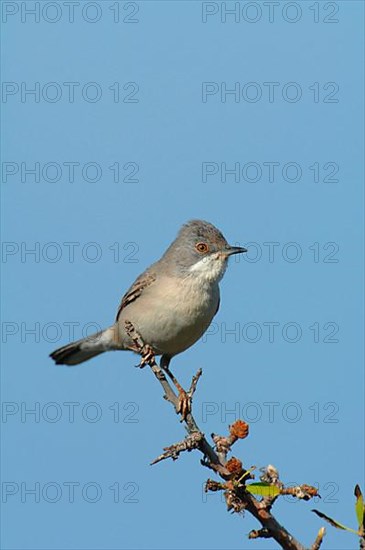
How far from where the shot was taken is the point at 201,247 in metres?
7.83

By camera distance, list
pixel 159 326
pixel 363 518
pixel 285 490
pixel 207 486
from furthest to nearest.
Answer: pixel 159 326 → pixel 207 486 → pixel 285 490 → pixel 363 518

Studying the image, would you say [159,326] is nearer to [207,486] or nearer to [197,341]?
[197,341]

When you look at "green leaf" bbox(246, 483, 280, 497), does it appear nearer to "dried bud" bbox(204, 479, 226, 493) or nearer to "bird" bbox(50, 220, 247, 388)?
"dried bud" bbox(204, 479, 226, 493)

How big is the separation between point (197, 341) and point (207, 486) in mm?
4607

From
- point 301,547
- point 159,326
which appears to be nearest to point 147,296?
point 159,326

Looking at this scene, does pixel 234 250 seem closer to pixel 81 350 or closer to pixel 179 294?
pixel 179 294

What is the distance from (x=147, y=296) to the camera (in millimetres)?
7680

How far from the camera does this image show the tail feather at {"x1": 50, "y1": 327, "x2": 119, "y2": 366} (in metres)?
8.88

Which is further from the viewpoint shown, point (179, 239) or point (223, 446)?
point (179, 239)

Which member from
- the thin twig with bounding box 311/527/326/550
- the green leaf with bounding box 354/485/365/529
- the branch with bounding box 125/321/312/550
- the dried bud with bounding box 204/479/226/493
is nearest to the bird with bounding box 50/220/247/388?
the branch with bounding box 125/321/312/550

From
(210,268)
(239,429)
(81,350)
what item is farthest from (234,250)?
(239,429)

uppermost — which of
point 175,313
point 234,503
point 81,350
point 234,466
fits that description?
point 81,350

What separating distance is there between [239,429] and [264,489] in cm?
26

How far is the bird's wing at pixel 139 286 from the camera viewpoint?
7.94 m
